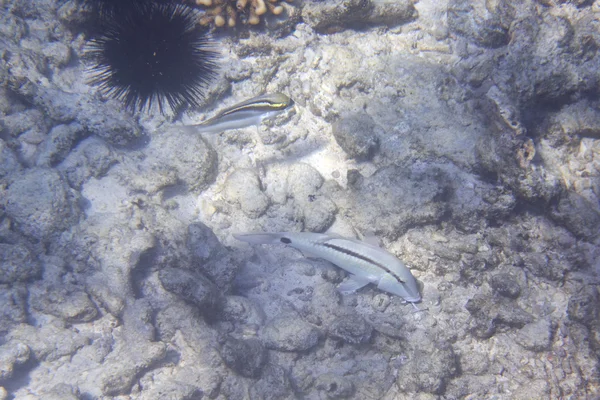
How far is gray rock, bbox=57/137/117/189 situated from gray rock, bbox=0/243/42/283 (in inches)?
40.2

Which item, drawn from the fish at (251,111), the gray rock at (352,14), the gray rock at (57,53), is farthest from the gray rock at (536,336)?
the gray rock at (57,53)

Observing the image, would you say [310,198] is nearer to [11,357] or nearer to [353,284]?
[353,284]

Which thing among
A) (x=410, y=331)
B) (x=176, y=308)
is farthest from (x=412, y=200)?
(x=176, y=308)

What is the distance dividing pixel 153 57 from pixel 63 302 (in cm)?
320

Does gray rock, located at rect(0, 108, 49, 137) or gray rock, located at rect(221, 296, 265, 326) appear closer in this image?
gray rock, located at rect(221, 296, 265, 326)

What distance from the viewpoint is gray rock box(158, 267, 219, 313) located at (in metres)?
3.79

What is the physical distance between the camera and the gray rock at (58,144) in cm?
472

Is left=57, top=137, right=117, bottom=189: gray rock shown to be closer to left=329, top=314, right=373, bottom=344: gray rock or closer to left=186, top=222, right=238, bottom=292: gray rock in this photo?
left=186, top=222, right=238, bottom=292: gray rock

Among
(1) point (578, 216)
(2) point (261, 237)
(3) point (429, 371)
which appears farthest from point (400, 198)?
(1) point (578, 216)

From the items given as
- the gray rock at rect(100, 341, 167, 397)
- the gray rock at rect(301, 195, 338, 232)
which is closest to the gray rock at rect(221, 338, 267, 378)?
the gray rock at rect(100, 341, 167, 397)

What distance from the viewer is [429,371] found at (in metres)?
3.53

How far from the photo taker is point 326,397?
3.77 metres

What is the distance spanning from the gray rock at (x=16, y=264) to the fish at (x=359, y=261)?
2736 mm

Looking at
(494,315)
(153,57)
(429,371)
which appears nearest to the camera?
(429,371)
